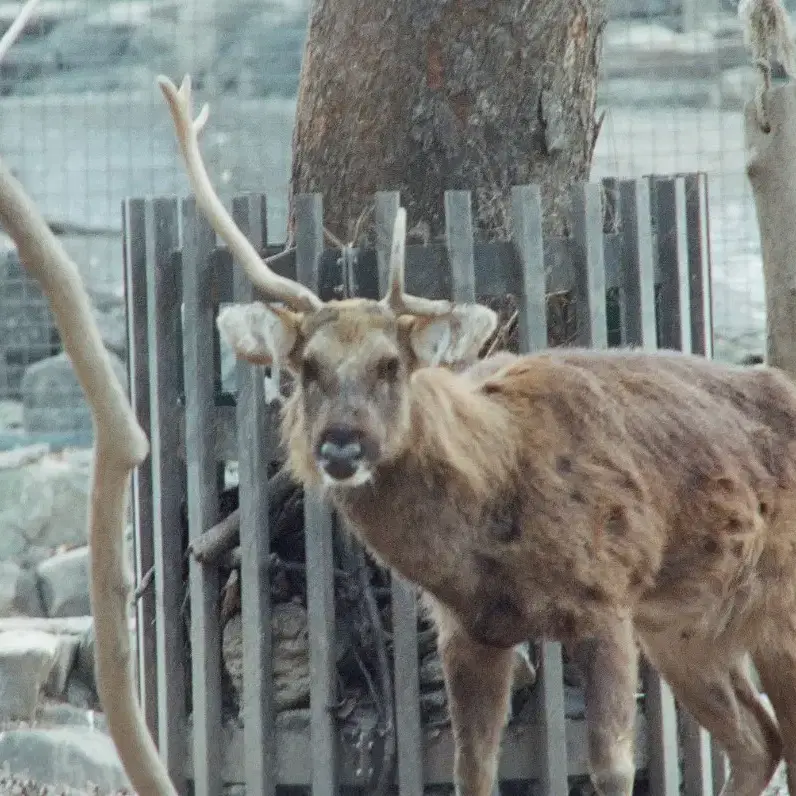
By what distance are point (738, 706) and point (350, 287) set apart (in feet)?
6.75

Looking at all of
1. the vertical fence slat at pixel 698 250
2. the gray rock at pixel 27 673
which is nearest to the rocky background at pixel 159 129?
the gray rock at pixel 27 673

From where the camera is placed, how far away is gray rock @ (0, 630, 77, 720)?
343 inches

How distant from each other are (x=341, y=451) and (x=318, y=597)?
1.11 m

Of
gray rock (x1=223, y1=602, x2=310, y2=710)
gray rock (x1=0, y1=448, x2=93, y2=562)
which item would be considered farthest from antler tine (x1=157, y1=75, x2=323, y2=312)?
gray rock (x1=0, y1=448, x2=93, y2=562)

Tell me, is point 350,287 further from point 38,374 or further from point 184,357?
point 38,374

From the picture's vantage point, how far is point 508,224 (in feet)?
21.5

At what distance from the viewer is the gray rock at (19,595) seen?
470 inches

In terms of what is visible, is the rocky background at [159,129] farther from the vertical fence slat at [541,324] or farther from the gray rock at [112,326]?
the vertical fence slat at [541,324]

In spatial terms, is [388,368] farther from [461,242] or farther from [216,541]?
[216,541]

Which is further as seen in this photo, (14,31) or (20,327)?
(20,327)

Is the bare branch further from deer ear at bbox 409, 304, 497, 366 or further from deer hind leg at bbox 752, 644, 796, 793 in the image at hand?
deer hind leg at bbox 752, 644, 796, 793

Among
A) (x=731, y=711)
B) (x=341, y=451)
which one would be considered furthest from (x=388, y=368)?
(x=731, y=711)

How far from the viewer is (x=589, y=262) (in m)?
5.98

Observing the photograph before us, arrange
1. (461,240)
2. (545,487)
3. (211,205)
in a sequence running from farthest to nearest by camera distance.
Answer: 1. (461,240)
2. (545,487)
3. (211,205)
